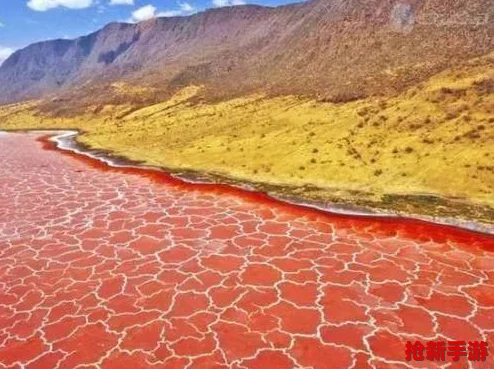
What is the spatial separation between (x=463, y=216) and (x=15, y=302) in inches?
499

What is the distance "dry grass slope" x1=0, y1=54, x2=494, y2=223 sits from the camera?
18719 mm

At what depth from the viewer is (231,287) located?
11.7m

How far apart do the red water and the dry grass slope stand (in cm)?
313

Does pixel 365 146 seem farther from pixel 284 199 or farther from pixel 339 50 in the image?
pixel 339 50

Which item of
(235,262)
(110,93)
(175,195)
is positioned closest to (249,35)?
(110,93)

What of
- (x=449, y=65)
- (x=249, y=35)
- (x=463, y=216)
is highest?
(x=249, y=35)

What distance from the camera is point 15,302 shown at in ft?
37.0

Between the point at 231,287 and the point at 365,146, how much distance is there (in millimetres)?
14728

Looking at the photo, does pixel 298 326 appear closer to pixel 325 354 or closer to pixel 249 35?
pixel 325 354

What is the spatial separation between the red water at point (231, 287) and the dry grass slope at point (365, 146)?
3.13 m

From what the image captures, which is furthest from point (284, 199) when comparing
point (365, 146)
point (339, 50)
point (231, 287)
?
point (339, 50)

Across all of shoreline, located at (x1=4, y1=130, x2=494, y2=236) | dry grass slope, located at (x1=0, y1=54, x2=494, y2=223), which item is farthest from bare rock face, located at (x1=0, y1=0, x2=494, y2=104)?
shoreline, located at (x1=4, y1=130, x2=494, y2=236)

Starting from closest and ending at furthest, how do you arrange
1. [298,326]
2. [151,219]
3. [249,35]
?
[298,326]
[151,219]
[249,35]

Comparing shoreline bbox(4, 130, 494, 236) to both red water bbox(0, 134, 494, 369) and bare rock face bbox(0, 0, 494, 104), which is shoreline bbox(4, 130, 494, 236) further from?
bare rock face bbox(0, 0, 494, 104)
